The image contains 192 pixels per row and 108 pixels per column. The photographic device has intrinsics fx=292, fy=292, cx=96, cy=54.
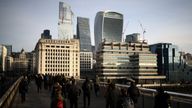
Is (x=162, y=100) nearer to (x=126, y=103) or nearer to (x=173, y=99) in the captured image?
(x=126, y=103)

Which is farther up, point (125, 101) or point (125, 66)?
point (125, 101)

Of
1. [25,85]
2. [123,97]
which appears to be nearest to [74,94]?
[123,97]

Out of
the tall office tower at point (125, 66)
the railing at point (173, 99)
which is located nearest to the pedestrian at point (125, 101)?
the railing at point (173, 99)

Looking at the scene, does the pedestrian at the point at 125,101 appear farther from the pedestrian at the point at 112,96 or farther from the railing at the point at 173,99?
the railing at the point at 173,99

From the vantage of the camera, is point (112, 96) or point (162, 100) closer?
point (162, 100)

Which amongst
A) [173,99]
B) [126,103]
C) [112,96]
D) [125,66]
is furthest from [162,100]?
[125,66]

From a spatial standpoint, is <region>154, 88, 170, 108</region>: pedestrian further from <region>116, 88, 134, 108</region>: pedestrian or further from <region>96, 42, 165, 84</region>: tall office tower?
<region>96, 42, 165, 84</region>: tall office tower

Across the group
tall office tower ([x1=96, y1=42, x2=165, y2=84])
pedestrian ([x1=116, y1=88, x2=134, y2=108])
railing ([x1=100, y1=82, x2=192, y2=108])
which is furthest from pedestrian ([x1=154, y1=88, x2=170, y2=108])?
tall office tower ([x1=96, y1=42, x2=165, y2=84])

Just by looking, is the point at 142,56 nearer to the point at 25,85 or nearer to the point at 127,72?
the point at 127,72

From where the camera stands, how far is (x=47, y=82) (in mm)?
36969

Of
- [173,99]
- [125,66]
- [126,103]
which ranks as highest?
[126,103]

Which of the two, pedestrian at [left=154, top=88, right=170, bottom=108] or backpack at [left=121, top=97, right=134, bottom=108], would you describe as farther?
pedestrian at [left=154, top=88, right=170, bottom=108]

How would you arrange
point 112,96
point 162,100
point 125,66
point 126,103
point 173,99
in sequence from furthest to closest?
1. point 125,66
2. point 173,99
3. point 112,96
4. point 162,100
5. point 126,103

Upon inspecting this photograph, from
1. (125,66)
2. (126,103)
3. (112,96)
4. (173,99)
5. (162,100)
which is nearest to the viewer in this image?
(126,103)
